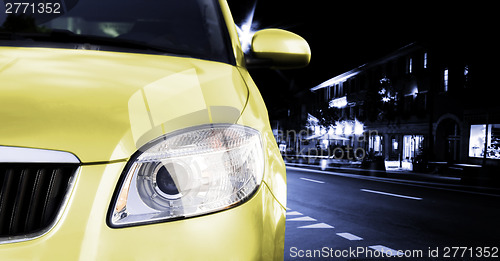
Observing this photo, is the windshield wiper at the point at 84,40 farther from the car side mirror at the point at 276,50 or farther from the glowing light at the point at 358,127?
the glowing light at the point at 358,127

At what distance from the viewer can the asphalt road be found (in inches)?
195

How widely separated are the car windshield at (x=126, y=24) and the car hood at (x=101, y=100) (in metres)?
0.26

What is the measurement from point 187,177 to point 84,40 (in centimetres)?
89

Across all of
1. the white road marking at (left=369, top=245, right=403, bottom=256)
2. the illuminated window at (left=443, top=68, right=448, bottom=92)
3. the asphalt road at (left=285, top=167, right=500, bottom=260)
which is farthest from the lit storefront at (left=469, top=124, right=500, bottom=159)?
the white road marking at (left=369, top=245, right=403, bottom=256)

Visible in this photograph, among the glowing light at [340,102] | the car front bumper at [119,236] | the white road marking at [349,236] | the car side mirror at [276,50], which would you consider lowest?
the white road marking at [349,236]

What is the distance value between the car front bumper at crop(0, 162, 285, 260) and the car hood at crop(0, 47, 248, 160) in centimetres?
8

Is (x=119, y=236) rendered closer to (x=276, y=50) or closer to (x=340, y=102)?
(x=276, y=50)

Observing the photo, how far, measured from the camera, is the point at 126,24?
84.8 inches

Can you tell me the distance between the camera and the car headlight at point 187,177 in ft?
3.63

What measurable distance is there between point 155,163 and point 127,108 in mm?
165

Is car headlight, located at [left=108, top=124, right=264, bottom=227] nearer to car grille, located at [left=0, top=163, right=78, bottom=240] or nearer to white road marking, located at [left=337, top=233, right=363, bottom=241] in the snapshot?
car grille, located at [left=0, top=163, right=78, bottom=240]

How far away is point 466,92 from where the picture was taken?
1188 inches

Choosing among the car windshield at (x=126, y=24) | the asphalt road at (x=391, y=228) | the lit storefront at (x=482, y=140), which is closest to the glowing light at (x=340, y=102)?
the lit storefront at (x=482, y=140)

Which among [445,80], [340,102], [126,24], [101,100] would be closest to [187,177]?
[101,100]
